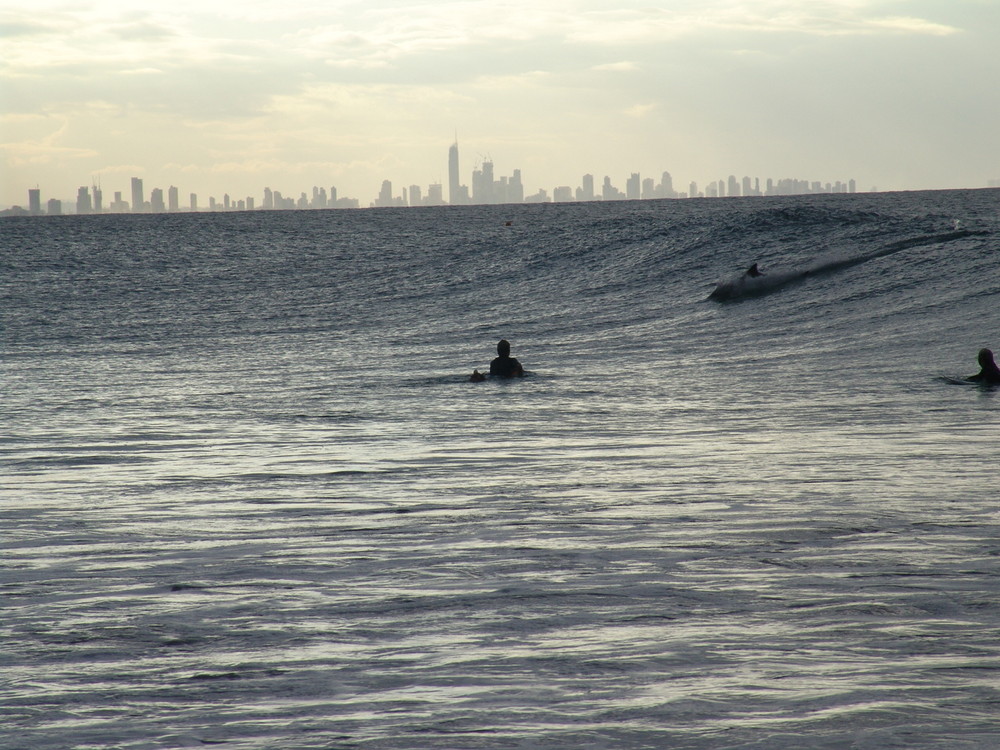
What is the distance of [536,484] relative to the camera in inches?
396

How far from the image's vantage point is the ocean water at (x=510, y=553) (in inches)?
190

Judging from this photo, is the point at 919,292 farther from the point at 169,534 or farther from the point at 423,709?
the point at 423,709

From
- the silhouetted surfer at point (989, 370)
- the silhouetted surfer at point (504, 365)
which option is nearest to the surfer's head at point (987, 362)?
the silhouetted surfer at point (989, 370)

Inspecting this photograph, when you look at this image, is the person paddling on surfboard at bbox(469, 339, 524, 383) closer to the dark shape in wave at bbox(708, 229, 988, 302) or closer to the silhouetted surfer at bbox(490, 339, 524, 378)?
the silhouetted surfer at bbox(490, 339, 524, 378)

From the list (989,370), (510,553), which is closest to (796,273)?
(989,370)

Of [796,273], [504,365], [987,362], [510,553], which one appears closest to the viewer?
[510,553]

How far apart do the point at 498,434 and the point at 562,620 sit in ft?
24.8

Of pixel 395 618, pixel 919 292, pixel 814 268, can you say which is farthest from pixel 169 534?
pixel 814 268

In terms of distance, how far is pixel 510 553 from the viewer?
7.49m

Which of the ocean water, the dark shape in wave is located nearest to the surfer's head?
the ocean water

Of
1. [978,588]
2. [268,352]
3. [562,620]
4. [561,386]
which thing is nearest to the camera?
[562,620]

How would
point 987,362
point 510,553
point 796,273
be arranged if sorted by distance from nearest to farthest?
point 510,553, point 987,362, point 796,273

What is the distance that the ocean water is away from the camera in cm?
482

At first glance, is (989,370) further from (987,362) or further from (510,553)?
(510,553)
